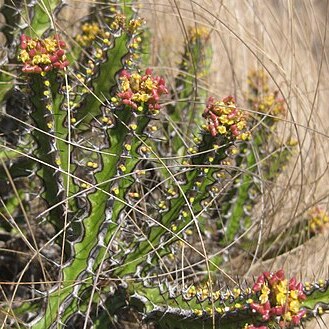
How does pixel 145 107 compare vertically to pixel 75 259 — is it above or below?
above

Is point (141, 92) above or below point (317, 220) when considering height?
above

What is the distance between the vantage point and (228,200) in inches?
94.5

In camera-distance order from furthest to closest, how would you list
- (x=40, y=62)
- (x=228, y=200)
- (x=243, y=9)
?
(x=243, y=9) < (x=228, y=200) < (x=40, y=62)

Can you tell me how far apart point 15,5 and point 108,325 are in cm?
97

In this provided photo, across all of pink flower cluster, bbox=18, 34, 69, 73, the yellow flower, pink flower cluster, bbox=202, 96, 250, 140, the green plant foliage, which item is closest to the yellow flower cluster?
the green plant foliage

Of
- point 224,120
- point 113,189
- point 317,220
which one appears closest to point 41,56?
point 113,189

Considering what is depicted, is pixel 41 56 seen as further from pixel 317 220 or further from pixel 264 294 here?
pixel 317 220

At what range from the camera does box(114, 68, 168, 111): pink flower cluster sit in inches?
64.1

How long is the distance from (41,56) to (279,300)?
0.80 metres

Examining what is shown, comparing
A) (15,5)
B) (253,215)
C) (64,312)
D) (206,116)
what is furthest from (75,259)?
(253,215)

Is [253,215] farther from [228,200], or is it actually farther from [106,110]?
[106,110]

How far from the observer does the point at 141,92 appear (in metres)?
1.64

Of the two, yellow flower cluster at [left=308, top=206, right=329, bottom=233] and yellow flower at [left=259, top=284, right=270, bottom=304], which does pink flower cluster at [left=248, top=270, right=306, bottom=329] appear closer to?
yellow flower at [left=259, top=284, right=270, bottom=304]

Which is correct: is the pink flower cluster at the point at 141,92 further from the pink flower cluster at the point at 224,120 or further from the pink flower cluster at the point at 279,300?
the pink flower cluster at the point at 279,300
